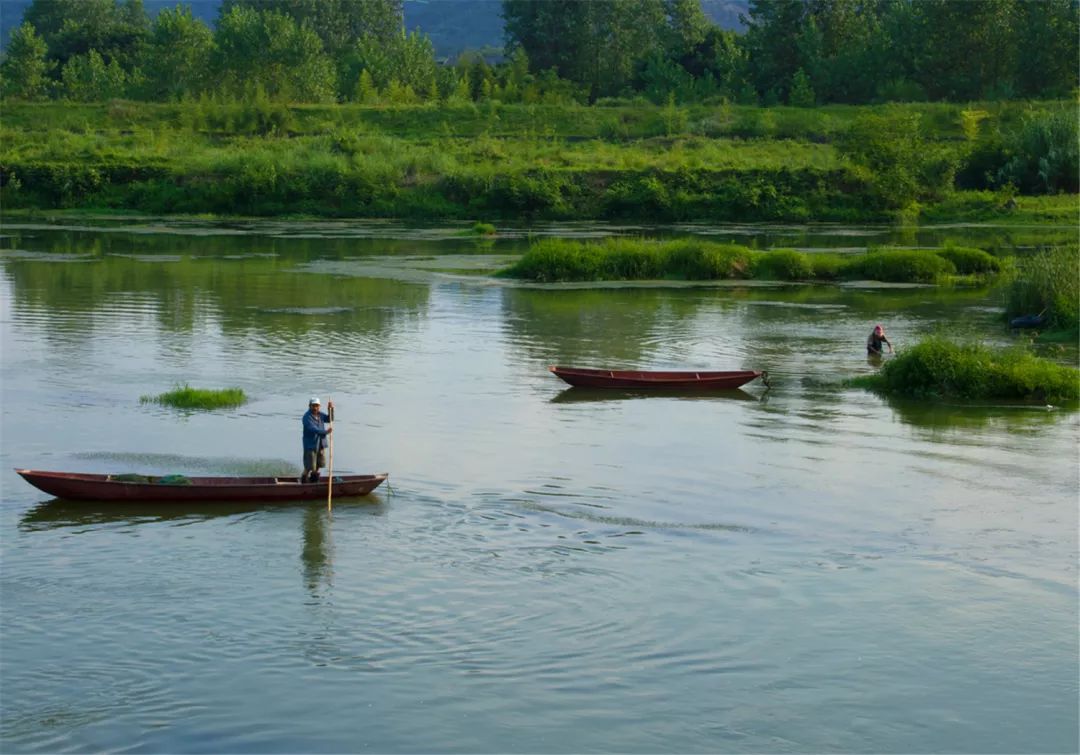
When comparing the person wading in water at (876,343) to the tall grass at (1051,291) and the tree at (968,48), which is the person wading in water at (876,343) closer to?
the tall grass at (1051,291)

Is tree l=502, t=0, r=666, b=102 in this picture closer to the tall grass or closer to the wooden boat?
the tall grass

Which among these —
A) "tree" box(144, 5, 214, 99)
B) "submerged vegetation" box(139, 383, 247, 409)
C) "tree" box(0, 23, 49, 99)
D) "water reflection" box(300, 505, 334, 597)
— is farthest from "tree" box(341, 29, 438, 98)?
"water reflection" box(300, 505, 334, 597)

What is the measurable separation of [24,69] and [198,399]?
9905 centimetres

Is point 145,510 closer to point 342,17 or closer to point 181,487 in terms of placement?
point 181,487

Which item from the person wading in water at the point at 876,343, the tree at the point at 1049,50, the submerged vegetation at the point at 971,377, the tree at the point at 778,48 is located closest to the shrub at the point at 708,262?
the person wading in water at the point at 876,343

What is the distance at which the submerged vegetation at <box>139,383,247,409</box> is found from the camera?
25812mm

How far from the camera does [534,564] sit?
1745 cm

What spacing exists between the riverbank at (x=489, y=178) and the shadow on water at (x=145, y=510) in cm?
5217

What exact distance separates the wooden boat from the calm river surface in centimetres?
25

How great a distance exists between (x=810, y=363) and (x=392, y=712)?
64.2ft

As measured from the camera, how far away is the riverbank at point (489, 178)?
70875 mm

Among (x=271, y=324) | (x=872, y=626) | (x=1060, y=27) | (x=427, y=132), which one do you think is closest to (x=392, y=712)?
(x=872, y=626)

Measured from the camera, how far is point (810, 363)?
1237 inches

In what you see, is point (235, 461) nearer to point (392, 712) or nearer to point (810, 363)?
point (392, 712)
